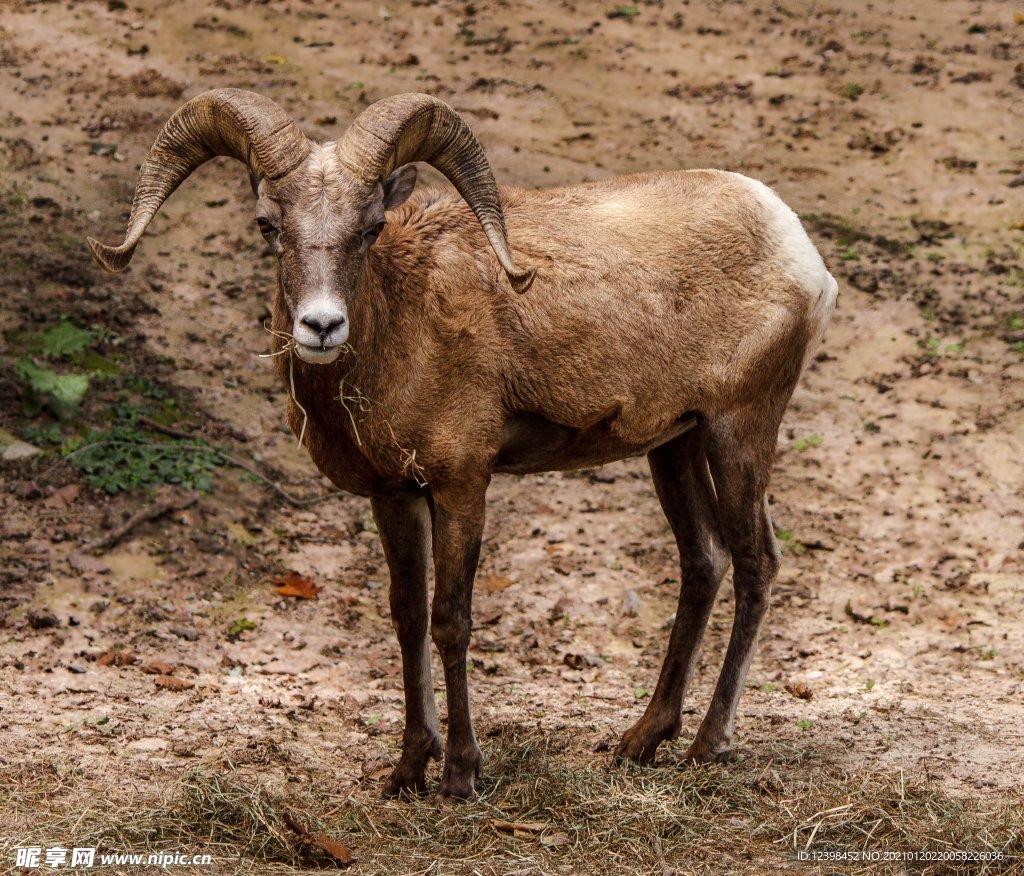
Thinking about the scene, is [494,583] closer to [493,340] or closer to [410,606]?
[410,606]

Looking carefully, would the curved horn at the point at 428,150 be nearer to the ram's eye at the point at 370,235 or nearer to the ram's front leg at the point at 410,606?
the ram's eye at the point at 370,235

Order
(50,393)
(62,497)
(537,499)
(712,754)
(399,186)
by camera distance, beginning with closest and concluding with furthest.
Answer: (399,186) < (712,754) < (62,497) < (50,393) < (537,499)

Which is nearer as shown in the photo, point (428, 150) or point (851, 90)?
point (428, 150)

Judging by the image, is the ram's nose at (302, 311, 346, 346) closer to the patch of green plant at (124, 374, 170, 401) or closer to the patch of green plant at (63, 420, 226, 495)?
the patch of green plant at (63, 420, 226, 495)

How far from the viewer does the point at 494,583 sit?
9.03 m

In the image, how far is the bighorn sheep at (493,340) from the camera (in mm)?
5457

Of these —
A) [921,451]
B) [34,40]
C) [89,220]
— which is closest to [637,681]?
[921,451]

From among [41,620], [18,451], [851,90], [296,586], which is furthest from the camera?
[851,90]

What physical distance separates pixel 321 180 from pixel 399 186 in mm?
470

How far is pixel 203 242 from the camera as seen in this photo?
1240cm

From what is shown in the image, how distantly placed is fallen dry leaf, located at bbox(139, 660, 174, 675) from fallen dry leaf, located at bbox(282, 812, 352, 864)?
89.3 inches

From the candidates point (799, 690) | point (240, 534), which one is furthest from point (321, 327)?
point (240, 534)

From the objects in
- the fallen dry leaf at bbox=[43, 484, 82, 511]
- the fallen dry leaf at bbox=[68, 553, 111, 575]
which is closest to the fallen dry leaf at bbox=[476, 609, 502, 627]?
the fallen dry leaf at bbox=[68, 553, 111, 575]

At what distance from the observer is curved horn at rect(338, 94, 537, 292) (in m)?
5.43
